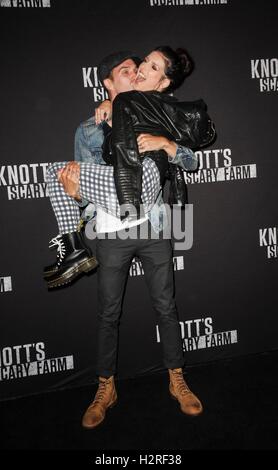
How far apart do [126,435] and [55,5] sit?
7.67ft

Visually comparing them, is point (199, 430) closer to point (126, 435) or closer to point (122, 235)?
point (126, 435)

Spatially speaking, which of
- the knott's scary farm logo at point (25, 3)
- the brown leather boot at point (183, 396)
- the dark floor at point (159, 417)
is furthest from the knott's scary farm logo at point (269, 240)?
the knott's scary farm logo at point (25, 3)

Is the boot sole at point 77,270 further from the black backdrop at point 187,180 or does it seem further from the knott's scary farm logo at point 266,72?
the knott's scary farm logo at point 266,72

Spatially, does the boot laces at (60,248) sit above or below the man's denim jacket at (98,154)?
below

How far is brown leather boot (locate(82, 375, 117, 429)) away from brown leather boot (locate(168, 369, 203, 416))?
34 cm

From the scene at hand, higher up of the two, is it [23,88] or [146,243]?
[23,88]

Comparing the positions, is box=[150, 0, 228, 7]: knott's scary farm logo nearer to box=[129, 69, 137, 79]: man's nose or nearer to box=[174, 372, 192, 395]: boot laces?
box=[129, 69, 137, 79]: man's nose

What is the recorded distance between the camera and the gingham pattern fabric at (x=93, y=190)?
179 cm

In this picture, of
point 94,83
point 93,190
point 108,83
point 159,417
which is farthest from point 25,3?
point 159,417

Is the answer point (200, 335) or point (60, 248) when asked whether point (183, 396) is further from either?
point (60, 248)

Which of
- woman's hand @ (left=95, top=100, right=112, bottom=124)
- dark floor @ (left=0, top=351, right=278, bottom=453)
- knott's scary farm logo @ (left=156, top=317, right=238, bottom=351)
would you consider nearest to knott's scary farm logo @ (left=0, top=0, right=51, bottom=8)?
woman's hand @ (left=95, top=100, right=112, bottom=124)

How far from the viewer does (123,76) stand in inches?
78.8

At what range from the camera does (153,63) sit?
1.91 m

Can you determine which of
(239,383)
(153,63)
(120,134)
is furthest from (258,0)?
(239,383)
